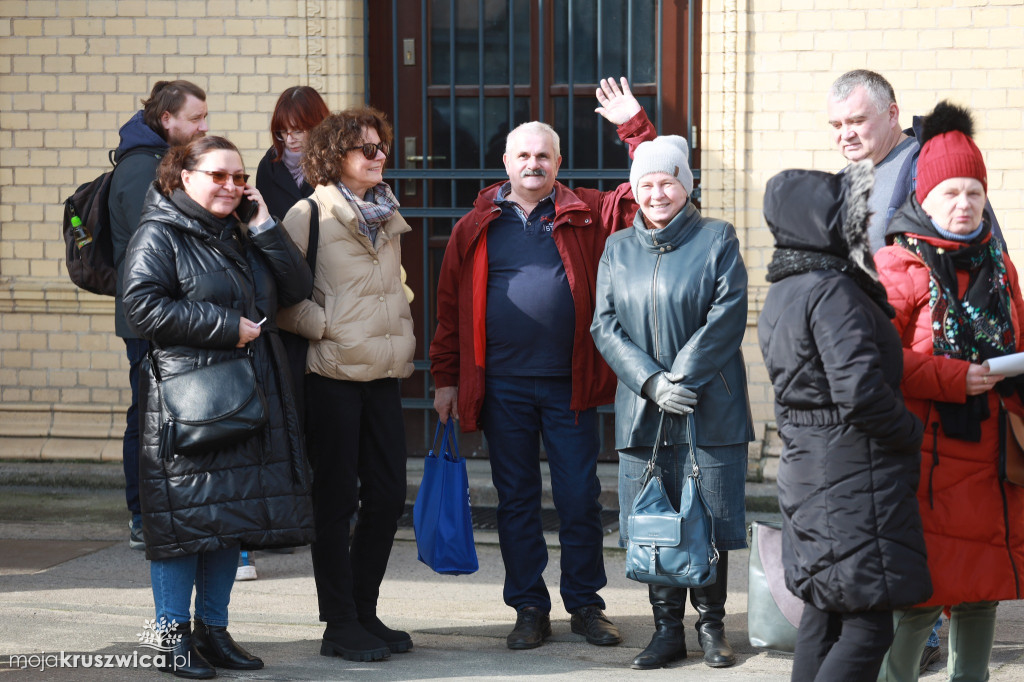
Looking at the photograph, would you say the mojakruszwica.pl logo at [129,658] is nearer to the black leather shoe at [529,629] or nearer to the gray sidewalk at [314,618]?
the gray sidewalk at [314,618]

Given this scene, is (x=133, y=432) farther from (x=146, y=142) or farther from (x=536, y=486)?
(x=536, y=486)

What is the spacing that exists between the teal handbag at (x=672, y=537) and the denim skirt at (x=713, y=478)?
5cm

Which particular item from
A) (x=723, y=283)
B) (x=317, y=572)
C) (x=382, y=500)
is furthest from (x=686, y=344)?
(x=317, y=572)

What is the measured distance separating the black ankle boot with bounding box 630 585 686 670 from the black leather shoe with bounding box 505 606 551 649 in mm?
417

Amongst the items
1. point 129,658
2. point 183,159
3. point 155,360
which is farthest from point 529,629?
point 183,159

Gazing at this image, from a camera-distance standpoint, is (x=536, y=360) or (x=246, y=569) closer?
(x=536, y=360)

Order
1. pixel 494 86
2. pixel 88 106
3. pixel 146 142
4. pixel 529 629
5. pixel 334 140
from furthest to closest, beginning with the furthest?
pixel 88 106, pixel 494 86, pixel 146 142, pixel 529 629, pixel 334 140

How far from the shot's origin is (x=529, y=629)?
496 centimetres

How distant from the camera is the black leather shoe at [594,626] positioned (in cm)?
493

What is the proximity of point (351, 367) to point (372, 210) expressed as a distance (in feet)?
1.90

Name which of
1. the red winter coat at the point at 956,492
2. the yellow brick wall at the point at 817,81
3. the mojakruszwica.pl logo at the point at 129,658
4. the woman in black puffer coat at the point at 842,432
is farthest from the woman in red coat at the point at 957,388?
the yellow brick wall at the point at 817,81

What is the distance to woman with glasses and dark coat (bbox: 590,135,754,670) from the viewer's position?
15.1 ft

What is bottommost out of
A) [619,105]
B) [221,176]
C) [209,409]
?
[209,409]

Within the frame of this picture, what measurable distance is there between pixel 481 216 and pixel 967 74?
3493 millimetres
